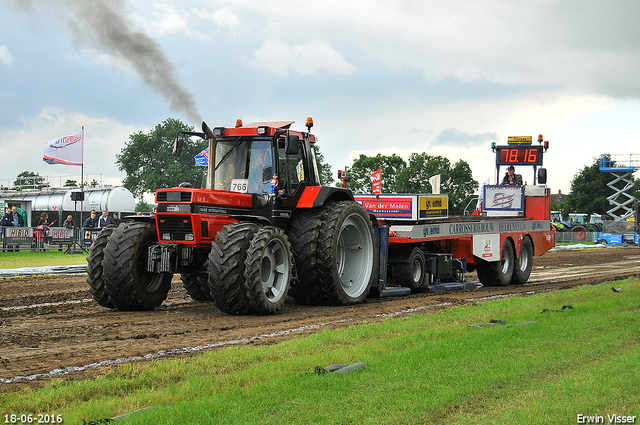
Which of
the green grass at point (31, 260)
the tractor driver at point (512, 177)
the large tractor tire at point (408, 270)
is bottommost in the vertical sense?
the green grass at point (31, 260)

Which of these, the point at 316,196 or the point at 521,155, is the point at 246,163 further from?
the point at 521,155

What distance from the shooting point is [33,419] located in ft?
13.7

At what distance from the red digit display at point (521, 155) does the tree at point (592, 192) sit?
70.4 m

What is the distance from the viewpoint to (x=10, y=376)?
5426 mm

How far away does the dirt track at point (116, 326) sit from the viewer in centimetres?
608

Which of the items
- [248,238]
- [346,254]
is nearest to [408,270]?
[346,254]

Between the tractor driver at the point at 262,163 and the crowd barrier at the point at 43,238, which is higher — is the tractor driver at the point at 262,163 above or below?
above

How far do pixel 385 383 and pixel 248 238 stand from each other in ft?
13.5

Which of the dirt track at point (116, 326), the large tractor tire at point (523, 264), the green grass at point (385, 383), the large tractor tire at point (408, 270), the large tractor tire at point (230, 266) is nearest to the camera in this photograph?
the green grass at point (385, 383)

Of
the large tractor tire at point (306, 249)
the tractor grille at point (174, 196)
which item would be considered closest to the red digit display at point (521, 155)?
the large tractor tire at point (306, 249)

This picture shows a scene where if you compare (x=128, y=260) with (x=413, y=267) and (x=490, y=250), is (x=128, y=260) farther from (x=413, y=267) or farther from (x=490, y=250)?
(x=490, y=250)

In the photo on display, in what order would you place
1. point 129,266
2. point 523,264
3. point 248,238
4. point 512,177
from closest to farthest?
1. point 248,238
2. point 129,266
3. point 523,264
4. point 512,177

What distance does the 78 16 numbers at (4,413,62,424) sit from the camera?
13.6ft

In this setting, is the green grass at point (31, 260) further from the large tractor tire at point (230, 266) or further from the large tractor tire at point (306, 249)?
the large tractor tire at point (230, 266)
